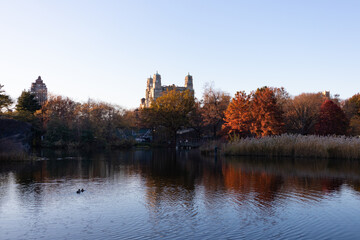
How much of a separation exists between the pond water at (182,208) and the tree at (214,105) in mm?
42512

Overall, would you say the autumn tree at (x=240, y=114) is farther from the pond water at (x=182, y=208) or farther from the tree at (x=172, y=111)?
the pond water at (x=182, y=208)

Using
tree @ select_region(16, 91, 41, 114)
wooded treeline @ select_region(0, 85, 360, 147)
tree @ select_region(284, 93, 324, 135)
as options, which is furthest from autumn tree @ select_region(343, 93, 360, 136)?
tree @ select_region(16, 91, 41, 114)

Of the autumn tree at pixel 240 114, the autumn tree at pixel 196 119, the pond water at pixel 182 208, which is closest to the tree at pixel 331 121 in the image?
the autumn tree at pixel 240 114

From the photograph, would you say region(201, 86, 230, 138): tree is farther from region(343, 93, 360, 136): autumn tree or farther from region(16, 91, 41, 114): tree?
region(16, 91, 41, 114): tree

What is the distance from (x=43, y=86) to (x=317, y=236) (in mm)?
141616

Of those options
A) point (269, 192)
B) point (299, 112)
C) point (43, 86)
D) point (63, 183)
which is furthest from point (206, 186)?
point (43, 86)

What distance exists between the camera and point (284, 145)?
112ft

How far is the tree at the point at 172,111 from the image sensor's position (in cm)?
7081

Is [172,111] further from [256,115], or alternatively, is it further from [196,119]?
[256,115]

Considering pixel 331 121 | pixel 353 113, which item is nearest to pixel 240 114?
pixel 331 121

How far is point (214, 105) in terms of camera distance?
204ft

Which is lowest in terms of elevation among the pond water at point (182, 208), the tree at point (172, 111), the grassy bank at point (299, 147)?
the pond water at point (182, 208)

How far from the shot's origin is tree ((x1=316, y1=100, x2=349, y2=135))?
49.7 m

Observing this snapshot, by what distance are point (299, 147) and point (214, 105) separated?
2988 centimetres
